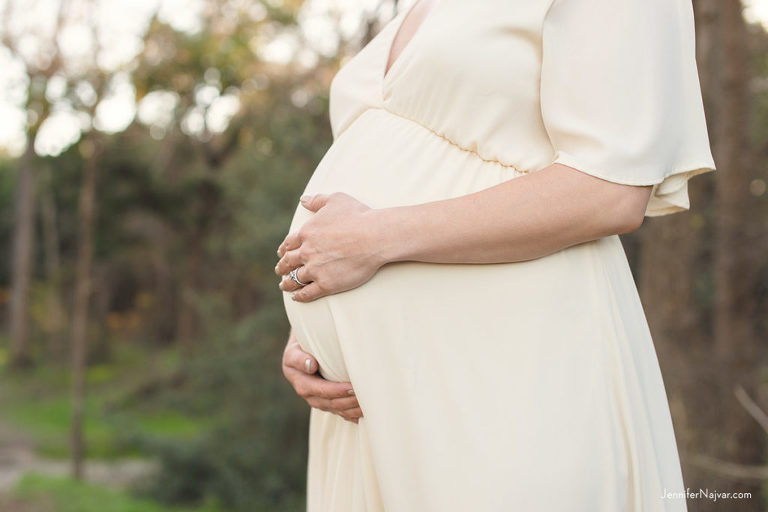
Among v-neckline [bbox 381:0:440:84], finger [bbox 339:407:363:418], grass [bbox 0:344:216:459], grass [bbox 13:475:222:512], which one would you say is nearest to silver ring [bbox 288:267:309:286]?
finger [bbox 339:407:363:418]

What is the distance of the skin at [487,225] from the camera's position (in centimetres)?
95

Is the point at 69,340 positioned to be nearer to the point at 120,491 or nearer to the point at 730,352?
the point at 120,491

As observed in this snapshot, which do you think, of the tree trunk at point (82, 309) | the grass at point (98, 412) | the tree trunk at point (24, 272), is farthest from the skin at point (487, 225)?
the tree trunk at point (24, 272)

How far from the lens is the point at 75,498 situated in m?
7.55

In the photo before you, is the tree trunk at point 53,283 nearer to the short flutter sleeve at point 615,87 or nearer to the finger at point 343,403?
the finger at point 343,403

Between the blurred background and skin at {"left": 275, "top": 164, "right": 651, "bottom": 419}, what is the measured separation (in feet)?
4.55

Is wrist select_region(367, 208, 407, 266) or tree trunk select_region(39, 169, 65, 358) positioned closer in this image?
wrist select_region(367, 208, 407, 266)

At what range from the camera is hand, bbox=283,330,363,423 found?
3.65 feet

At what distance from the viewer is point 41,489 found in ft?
25.6

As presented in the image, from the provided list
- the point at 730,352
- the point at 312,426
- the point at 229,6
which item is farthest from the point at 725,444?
the point at 229,6

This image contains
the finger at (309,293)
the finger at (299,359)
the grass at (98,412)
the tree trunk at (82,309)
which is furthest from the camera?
the grass at (98,412)

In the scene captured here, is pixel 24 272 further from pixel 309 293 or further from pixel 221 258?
pixel 309 293

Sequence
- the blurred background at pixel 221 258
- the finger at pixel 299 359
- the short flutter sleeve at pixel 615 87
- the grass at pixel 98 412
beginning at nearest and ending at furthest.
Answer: the short flutter sleeve at pixel 615 87
the finger at pixel 299 359
the blurred background at pixel 221 258
the grass at pixel 98 412

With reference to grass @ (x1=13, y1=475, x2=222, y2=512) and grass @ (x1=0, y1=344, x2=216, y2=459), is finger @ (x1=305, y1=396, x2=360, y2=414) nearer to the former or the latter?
grass @ (x1=13, y1=475, x2=222, y2=512)
